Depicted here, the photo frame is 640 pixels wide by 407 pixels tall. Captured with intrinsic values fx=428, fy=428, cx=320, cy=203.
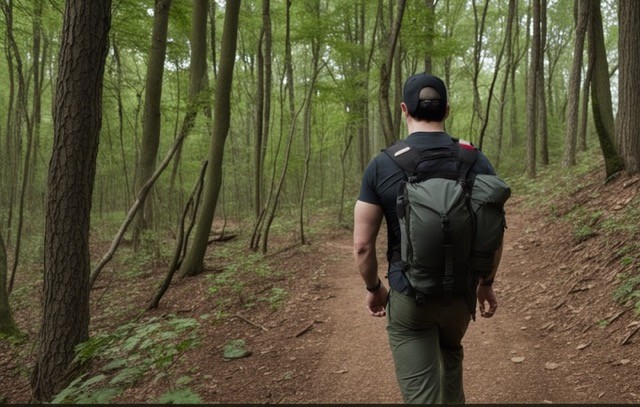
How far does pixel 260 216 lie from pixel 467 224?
907 centimetres

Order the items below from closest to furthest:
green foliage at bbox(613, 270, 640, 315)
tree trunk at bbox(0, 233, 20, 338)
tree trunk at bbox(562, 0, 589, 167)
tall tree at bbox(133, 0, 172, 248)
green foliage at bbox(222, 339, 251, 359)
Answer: green foliage at bbox(613, 270, 640, 315) → green foliage at bbox(222, 339, 251, 359) → tree trunk at bbox(0, 233, 20, 338) → tall tree at bbox(133, 0, 172, 248) → tree trunk at bbox(562, 0, 589, 167)

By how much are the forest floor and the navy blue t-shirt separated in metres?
2.32

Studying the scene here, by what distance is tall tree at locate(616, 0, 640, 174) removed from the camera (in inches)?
269

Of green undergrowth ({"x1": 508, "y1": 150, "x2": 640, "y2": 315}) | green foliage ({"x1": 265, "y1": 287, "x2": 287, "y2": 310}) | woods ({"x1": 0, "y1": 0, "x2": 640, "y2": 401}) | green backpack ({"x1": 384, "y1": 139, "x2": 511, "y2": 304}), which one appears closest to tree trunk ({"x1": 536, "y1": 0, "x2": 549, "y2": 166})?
woods ({"x1": 0, "y1": 0, "x2": 640, "y2": 401})

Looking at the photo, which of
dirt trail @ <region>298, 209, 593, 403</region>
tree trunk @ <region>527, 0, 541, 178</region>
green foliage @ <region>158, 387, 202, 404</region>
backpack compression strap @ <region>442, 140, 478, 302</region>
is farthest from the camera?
tree trunk @ <region>527, 0, 541, 178</region>

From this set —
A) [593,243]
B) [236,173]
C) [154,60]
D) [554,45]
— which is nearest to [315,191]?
[236,173]

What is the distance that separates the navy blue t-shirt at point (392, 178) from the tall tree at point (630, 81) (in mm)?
6491

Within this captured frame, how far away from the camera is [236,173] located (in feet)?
71.9

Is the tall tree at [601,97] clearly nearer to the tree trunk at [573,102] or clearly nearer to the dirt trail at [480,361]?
the dirt trail at [480,361]

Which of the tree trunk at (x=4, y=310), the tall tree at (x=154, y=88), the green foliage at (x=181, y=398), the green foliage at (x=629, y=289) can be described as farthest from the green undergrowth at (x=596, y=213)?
the tree trunk at (x=4, y=310)

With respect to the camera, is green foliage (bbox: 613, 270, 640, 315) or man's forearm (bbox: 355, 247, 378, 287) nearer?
man's forearm (bbox: 355, 247, 378, 287)

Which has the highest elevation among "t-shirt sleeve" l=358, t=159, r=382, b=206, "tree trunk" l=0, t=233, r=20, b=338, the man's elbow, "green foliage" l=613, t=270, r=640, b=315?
"t-shirt sleeve" l=358, t=159, r=382, b=206

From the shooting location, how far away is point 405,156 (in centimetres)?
203

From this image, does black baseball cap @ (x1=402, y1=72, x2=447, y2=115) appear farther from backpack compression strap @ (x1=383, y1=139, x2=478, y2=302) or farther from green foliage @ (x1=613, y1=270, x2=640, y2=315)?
green foliage @ (x1=613, y1=270, x2=640, y2=315)
